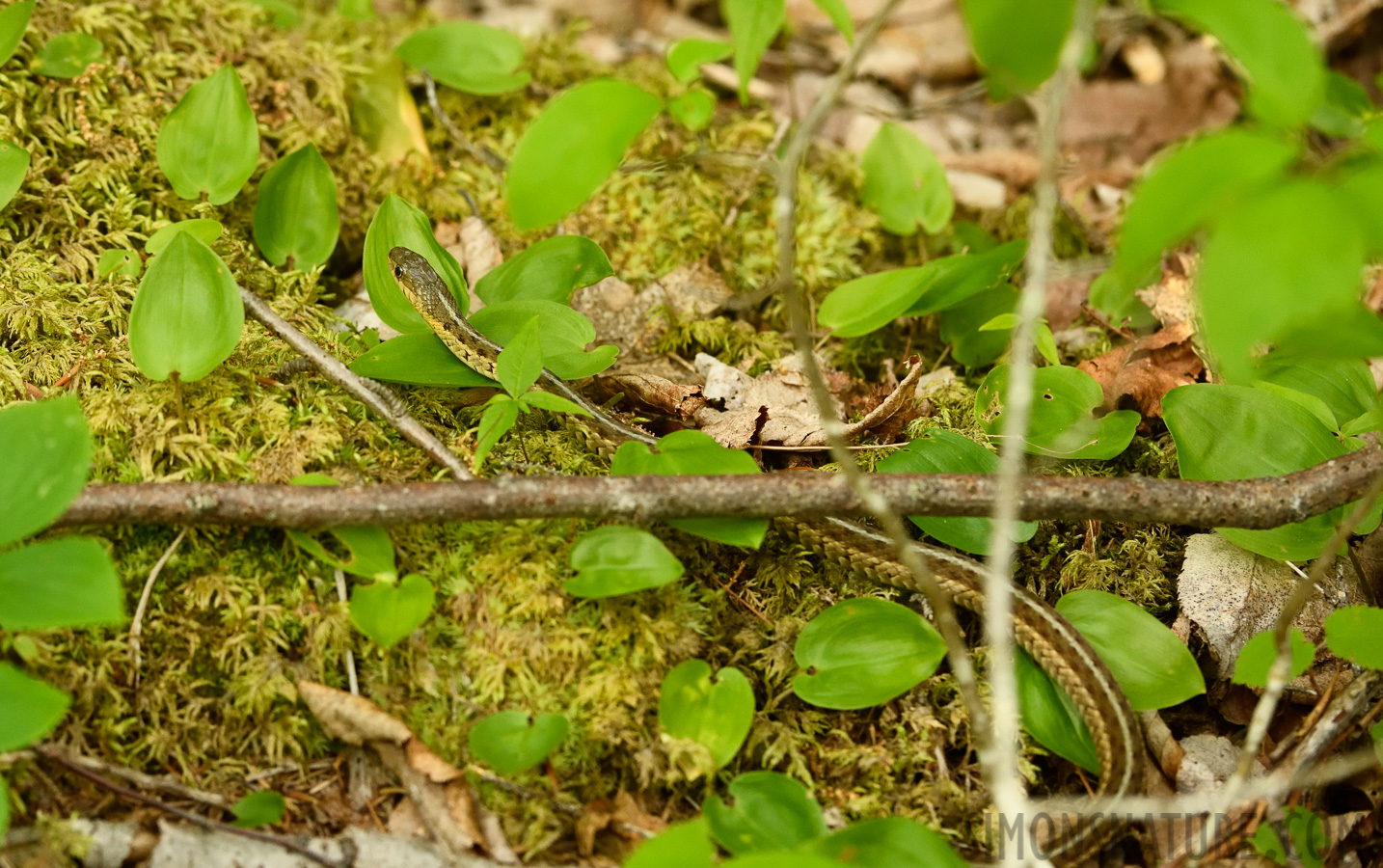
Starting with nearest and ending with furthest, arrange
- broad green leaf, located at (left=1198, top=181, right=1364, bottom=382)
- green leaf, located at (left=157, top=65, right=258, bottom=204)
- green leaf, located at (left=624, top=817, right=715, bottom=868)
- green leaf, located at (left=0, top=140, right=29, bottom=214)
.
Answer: broad green leaf, located at (left=1198, top=181, right=1364, bottom=382) < green leaf, located at (left=624, top=817, right=715, bottom=868) < green leaf, located at (left=0, top=140, right=29, bottom=214) < green leaf, located at (left=157, top=65, right=258, bottom=204)

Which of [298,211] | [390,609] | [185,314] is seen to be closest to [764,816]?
[390,609]

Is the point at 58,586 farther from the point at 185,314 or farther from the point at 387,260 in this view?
the point at 387,260

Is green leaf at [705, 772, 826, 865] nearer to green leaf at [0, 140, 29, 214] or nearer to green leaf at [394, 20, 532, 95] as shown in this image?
green leaf at [0, 140, 29, 214]

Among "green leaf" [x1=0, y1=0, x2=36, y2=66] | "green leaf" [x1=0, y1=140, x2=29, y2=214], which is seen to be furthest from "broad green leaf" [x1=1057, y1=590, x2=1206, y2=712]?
"green leaf" [x1=0, y1=0, x2=36, y2=66]

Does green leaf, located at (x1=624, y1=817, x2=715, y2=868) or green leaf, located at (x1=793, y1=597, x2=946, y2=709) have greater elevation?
green leaf, located at (x1=624, y1=817, x2=715, y2=868)

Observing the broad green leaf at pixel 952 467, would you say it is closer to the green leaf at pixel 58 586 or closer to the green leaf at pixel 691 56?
the green leaf at pixel 691 56

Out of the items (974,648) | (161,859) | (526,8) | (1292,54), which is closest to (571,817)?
(161,859)

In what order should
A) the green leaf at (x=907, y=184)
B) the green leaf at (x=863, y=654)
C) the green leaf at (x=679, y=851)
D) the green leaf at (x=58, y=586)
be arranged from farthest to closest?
the green leaf at (x=907, y=184) < the green leaf at (x=863, y=654) < the green leaf at (x=58, y=586) < the green leaf at (x=679, y=851)

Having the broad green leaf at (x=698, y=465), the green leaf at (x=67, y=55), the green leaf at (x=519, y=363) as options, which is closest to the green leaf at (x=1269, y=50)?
the broad green leaf at (x=698, y=465)
